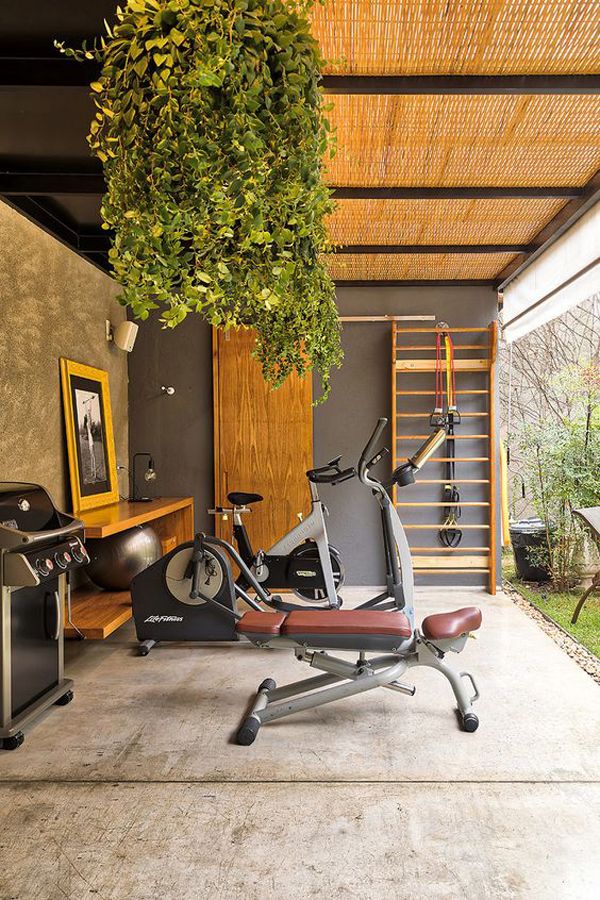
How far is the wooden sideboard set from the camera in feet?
14.3

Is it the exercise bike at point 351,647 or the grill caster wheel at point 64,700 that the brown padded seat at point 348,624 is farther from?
the grill caster wheel at point 64,700

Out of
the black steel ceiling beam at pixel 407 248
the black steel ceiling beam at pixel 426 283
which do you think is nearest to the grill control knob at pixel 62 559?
the black steel ceiling beam at pixel 407 248

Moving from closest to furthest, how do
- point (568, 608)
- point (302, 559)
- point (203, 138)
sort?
point (203, 138) → point (302, 559) → point (568, 608)

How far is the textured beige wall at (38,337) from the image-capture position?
13.6 ft

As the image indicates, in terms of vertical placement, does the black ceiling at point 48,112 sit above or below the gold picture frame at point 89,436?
above

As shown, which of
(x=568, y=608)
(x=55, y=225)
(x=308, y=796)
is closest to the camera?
(x=308, y=796)

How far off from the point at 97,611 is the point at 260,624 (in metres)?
1.63

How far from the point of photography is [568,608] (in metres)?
6.22

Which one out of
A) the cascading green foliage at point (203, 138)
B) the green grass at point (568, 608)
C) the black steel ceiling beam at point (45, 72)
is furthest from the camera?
the green grass at point (568, 608)

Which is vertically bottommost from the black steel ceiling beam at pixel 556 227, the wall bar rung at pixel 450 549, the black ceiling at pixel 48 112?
the wall bar rung at pixel 450 549

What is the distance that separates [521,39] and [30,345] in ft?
10.7

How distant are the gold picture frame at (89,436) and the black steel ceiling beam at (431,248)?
2.26 meters

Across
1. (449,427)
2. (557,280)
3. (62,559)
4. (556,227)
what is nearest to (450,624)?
(62,559)

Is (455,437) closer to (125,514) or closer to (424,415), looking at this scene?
(424,415)
